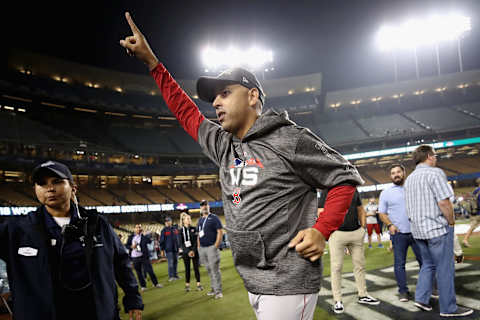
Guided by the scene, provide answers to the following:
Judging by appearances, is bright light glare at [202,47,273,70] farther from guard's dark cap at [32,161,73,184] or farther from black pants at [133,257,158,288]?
guard's dark cap at [32,161,73,184]

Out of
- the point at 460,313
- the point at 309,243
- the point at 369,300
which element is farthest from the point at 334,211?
the point at 369,300

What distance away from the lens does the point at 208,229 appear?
25.0 feet

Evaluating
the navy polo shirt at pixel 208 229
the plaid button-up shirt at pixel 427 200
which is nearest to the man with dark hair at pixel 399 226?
the plaid button-up shirt at pixel 427 200

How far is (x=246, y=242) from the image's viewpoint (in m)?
1.48

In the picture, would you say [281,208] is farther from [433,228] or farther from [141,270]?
[141,270]

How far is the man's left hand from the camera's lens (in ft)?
4.34

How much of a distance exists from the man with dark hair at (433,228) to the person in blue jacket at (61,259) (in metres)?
3.92

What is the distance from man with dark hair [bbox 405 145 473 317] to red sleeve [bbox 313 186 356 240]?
3.37m

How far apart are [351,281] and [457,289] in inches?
82.2

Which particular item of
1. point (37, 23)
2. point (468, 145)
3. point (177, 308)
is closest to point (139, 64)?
point (37, 23)

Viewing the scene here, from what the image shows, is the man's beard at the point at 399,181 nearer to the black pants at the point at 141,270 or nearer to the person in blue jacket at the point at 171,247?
the black pants at the point at 141,270

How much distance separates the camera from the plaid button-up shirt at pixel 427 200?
4043 mm

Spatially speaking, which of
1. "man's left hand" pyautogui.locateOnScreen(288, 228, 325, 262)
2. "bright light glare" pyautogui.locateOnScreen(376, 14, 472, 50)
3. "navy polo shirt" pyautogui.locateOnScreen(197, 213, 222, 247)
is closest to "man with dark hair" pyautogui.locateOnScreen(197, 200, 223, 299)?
"navy polo shirt" pyautogui.locateOnScreen(197, 213, 222, 247)

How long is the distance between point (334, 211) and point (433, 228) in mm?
3573
